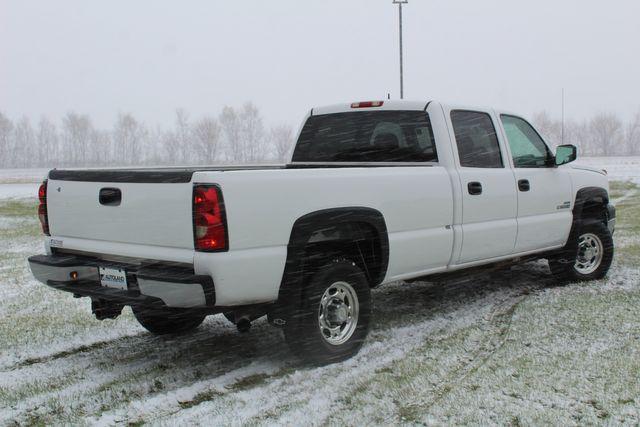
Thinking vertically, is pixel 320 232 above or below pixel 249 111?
below

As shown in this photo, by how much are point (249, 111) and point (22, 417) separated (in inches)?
3736

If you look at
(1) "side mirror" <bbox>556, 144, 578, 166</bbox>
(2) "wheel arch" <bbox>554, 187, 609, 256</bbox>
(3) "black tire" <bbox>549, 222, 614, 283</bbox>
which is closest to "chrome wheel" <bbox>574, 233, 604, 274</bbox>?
(3) "black tire" <bbox>549, 222, 614, 283</bbox>

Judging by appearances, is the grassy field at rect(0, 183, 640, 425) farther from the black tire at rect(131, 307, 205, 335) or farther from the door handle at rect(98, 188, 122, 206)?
the door handle at rect(98, 188, 122, 206)

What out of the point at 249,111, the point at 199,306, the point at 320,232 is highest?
the point at 249,111

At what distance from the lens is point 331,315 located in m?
4.80

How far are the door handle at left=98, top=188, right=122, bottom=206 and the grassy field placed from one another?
124cm

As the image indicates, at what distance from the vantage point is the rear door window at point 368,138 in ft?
18.9

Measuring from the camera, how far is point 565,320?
→ 573 cm

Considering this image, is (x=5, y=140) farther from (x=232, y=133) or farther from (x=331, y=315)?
(x=331, y=315)

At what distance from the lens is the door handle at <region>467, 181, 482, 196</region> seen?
18.5 ft

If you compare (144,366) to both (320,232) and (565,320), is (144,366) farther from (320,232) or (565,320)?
(565,320)

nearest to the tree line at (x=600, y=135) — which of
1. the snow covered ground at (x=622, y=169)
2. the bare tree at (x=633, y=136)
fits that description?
the bare tree at (x=633, y=136)

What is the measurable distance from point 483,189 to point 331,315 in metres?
1.96

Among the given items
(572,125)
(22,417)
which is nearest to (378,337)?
(22,417)
